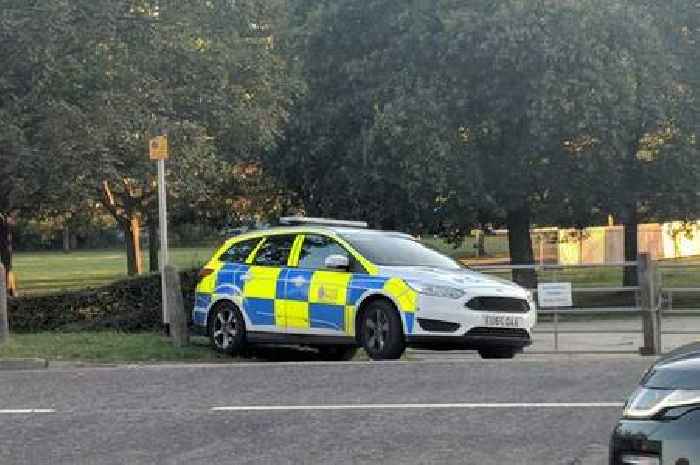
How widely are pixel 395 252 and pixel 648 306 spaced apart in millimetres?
3804

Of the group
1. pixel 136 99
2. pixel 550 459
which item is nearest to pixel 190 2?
pixel 136 99

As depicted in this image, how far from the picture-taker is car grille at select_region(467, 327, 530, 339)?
37.9ft

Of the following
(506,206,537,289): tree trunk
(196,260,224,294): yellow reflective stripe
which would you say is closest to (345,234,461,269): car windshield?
(196,260,224,294): yellow reflective stripe

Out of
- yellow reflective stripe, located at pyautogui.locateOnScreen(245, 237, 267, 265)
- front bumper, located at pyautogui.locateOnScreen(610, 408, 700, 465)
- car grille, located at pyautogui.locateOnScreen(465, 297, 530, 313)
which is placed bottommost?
car grille, located at pyautogui.locateOnScreen(465, 297, 530, 313)

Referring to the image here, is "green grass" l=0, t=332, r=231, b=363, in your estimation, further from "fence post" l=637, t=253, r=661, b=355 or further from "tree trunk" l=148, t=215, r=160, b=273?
"tree trunk" l=148, t=215, r=160, b=273

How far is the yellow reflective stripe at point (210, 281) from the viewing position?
43.7ft

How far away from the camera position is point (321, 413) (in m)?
8.16

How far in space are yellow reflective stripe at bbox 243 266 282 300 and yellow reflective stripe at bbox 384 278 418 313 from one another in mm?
1667

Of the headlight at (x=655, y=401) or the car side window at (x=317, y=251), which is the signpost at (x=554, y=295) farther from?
the headlight at (x=655, y=401)

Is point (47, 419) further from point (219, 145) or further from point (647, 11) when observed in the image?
point (647, 11)

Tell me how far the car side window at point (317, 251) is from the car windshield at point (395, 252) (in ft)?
0.62

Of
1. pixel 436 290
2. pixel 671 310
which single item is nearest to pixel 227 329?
pixel 436 290

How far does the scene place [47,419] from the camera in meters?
8.17

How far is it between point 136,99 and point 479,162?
33.2 feet
